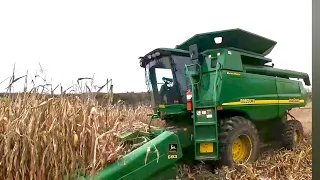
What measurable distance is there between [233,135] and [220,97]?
434 mm

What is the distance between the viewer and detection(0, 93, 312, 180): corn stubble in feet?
5.37

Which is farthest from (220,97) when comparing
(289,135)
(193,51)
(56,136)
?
(56,136)

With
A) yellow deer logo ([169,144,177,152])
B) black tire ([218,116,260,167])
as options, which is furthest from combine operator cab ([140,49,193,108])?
yellow deer logo ([169,144,177,152])

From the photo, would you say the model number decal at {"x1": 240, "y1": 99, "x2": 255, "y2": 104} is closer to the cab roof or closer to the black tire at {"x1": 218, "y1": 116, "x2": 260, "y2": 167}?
the black tire at {"x1": 218, "y1": 116, "x2": 260, "y2": 167}

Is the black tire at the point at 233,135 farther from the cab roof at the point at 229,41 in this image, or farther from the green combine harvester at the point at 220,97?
the cab roof at the point at 229,41

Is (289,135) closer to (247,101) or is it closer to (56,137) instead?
(247,101)

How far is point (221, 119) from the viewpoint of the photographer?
3.48m

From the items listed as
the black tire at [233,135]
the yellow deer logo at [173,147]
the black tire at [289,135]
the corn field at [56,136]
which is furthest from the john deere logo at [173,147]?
the black tire at [289,135]

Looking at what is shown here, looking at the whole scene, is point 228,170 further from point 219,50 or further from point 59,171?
point 59,171

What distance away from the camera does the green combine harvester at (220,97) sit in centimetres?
327

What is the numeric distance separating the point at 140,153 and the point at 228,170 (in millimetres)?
1151

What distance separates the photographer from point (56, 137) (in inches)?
68.2

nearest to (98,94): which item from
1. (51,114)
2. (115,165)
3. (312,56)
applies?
(51,114)

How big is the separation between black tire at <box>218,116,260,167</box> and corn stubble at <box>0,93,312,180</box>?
1.36 m
